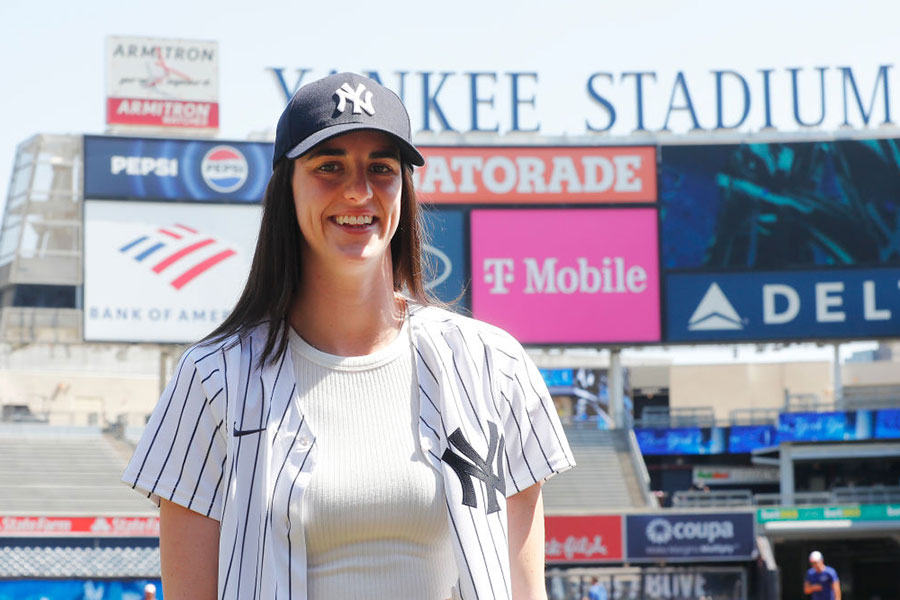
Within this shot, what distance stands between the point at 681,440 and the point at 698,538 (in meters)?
13.1

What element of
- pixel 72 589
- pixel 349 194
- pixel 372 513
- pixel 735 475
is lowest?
pixel 72 589

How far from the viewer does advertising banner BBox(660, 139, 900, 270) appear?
3044 cm

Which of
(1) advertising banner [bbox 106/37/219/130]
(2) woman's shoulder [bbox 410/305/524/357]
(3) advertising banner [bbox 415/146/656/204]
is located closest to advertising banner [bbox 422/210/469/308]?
(3) advertising banner [bbox 415/146/656/204]

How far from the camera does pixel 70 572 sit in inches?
878

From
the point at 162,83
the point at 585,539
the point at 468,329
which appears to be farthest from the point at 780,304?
the point at 468,329

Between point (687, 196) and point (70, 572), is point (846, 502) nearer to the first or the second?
point (687, 196)

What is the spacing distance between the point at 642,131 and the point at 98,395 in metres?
22.6

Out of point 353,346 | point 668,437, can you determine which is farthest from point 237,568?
point 668,437

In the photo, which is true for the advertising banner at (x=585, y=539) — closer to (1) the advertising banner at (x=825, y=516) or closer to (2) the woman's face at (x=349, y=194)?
(1) the advertising banner at (x=825, y=516)

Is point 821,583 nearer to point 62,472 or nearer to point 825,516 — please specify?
point 825,516

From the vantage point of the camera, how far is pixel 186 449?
80.4 inches

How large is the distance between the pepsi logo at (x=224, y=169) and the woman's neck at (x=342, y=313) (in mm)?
28384

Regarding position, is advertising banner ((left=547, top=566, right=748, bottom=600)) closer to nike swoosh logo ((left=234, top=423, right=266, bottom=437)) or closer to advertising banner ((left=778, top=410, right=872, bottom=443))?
advertising banner ((left=778, top=410, right=872, bottom=443))

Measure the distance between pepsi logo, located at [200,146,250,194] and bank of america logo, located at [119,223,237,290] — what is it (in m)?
1.18
